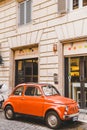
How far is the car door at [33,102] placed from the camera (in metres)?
10.2

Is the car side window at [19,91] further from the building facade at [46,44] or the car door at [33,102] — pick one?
the building facade at [46,44]

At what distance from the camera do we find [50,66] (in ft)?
47.4

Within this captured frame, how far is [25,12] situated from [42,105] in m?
8.29

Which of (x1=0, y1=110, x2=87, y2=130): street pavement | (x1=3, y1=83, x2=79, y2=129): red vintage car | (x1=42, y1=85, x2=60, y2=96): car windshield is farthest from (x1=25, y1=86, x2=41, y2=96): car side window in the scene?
(x1=0, y1=110, x2=87, y2=130): street pavement

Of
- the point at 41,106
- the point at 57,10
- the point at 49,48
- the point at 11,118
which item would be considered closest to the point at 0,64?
the point at 49,48

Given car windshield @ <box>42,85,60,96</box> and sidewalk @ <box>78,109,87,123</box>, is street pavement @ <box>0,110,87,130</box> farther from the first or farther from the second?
car windshield @ <box>42,85,60,96</box>

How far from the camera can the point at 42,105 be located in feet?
33.2

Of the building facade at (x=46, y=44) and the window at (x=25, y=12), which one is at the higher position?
the window at (x=25, y=12)

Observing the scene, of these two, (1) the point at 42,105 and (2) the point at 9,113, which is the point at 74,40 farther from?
(2) the point at 9,113

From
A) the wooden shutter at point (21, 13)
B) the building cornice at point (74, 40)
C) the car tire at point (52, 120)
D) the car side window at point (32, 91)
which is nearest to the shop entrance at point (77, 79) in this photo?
the building cornice at point (74, 40)

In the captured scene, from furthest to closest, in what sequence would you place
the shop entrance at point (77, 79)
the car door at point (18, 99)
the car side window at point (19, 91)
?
the shop entrance at point (77, 79), the car side window at point (19, 91), the car door at point (18, 99)

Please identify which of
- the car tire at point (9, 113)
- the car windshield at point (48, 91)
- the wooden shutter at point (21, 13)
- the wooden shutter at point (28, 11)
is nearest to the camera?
the car windshield at point (48, 91)

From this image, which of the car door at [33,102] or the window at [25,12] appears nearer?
the car door at [33,102]

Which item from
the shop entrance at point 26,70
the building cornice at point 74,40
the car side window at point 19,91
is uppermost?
the building cornice at point 74,40
